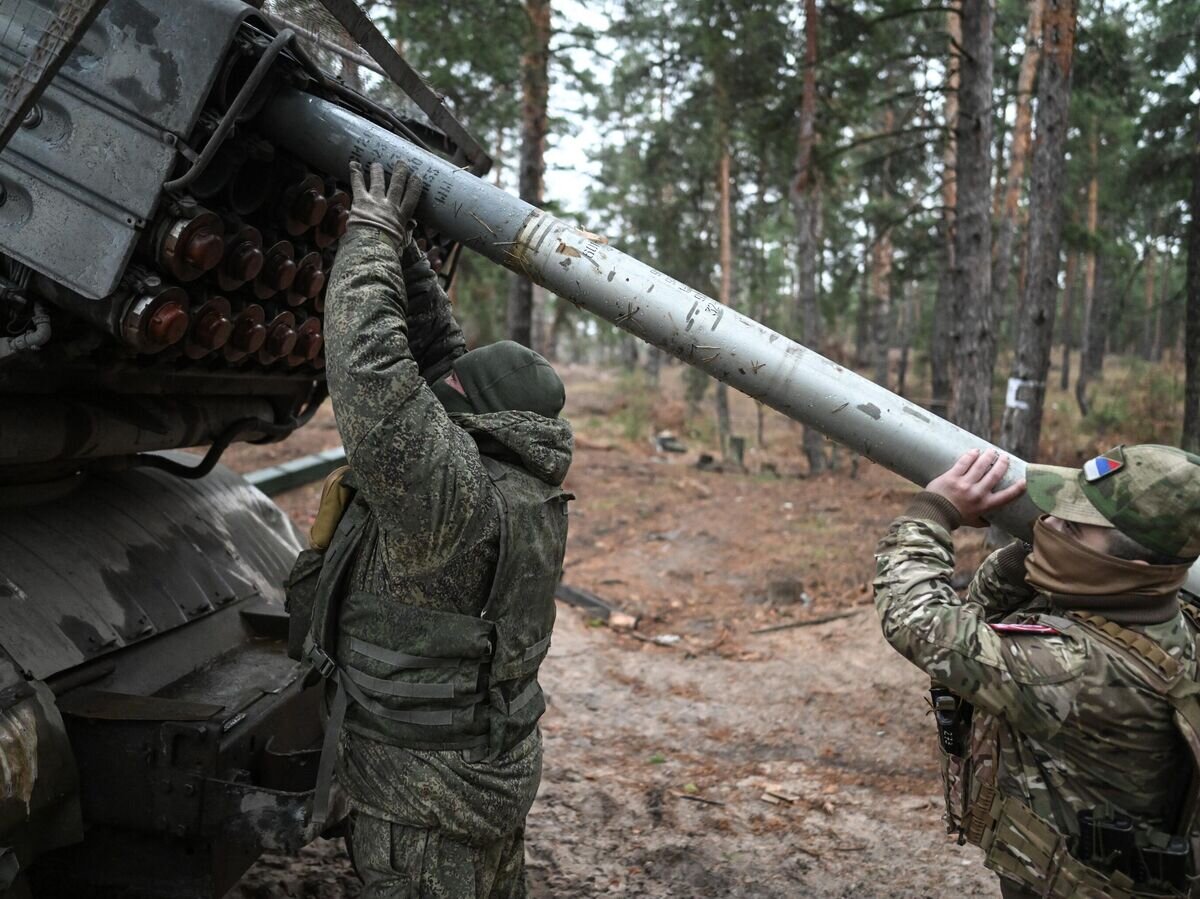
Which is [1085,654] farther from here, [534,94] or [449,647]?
[534,94]

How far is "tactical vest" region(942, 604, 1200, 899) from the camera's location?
7.38 ft

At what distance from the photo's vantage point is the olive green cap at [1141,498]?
2207 millimetres

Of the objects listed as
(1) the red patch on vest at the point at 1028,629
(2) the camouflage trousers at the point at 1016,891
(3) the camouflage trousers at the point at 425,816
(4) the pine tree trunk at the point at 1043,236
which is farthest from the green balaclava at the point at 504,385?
(4) the pine tree trunk at the point at 1043,236

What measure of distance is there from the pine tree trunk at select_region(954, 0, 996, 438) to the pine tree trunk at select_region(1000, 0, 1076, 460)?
0.67 metres

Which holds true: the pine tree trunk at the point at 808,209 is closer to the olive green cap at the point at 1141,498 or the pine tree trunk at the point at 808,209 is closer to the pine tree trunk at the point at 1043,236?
the pine tree trunk at the point at 1043,236

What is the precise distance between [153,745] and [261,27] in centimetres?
209

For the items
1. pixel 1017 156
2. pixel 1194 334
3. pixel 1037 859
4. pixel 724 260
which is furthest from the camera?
pixel 724 260

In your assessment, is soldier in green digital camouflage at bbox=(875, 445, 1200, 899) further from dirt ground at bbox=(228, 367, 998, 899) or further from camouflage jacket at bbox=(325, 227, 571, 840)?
dirt ground at bbox=(228, 367, 998, 899)

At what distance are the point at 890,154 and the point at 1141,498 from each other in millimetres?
10714

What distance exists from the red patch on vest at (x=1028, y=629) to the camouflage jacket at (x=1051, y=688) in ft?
0.05

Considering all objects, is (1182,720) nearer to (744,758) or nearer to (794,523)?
(744,758)

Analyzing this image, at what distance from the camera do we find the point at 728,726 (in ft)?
20.2

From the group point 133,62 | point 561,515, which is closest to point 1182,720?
point 561,515

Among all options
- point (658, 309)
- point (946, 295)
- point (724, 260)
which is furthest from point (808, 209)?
point (658, 309)
